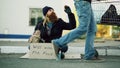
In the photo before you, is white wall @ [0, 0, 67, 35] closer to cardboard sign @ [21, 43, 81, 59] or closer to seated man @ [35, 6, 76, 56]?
seated man @ [35, 6, 76, 56]

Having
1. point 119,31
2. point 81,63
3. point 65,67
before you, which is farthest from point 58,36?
point 119,31

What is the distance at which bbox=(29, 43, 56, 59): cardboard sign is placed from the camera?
5657 mm

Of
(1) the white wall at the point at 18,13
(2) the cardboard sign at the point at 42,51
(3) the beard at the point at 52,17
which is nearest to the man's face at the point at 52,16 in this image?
(3) the beard at the point at 52,17

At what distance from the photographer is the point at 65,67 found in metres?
4.60

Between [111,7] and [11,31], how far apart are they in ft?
16.1

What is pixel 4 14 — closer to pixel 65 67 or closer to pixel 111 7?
pixel 111 7

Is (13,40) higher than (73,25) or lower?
lower

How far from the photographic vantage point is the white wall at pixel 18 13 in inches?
439

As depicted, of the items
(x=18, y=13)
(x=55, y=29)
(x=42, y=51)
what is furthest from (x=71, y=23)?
(x=18, y=13)

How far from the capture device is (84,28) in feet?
17.8

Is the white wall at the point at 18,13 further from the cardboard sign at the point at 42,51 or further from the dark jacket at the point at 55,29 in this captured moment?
the cardboard sign at the point at 42,51

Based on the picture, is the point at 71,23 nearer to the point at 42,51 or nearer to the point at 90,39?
the point at 90,39

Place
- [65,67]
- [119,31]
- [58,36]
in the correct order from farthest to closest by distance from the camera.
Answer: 1. [119,31]
2. [58,36]
3. [65,67]

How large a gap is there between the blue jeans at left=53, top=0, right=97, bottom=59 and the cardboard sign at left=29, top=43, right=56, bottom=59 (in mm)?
182
